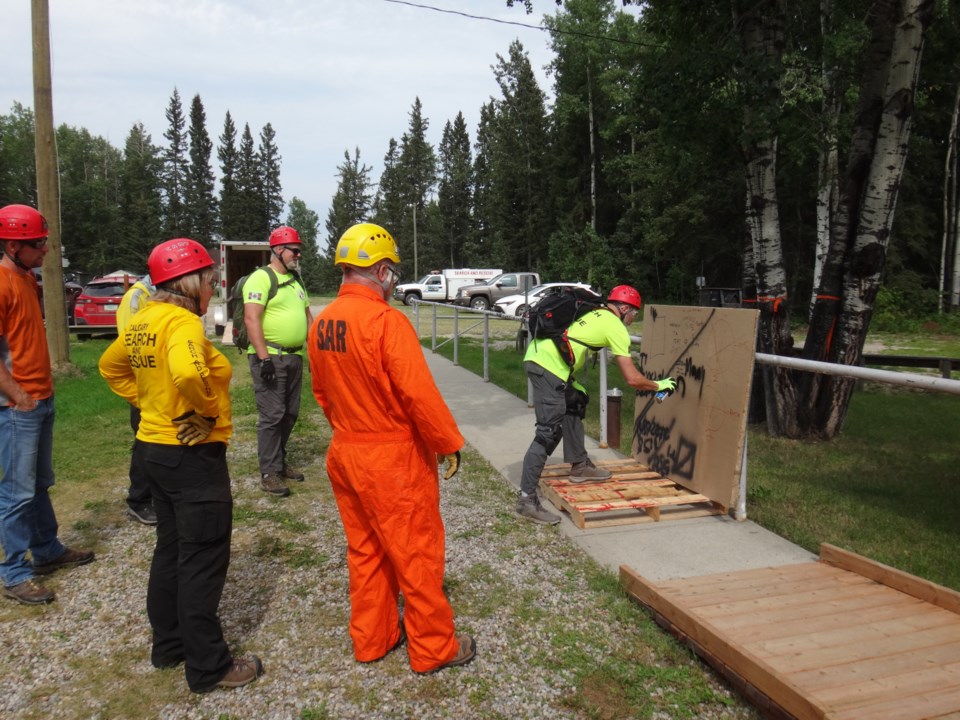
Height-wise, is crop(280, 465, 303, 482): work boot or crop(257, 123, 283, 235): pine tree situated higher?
crop(257, 123, 283, 235): pine tree

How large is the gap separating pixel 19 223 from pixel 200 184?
3441 inches

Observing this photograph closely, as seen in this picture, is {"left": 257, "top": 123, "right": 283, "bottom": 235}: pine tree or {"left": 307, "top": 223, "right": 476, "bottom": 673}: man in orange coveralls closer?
{"left": 307, "top": 223, "right": 476, "bottom": 673}: man in orange coveralls

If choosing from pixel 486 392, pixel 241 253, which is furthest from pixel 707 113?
pixel 241 253

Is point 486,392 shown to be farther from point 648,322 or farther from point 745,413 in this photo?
point 745,413

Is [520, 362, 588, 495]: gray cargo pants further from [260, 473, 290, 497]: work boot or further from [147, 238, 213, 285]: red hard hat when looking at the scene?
[147, 238, 213, 285]: red hard hat

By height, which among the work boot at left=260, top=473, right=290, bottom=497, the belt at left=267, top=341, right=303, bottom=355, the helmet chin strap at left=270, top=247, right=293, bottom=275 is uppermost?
the helmet chin strap at left=270, top=247, right=293, bottom=275

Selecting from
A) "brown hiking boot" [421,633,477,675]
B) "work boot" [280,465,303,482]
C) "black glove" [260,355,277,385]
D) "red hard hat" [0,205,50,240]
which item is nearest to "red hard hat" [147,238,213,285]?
"red hard hat" [0,205,50,240]

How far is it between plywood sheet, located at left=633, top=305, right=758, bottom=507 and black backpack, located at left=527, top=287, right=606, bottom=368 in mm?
886

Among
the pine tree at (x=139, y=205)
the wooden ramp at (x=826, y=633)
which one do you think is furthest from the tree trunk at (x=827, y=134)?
the pine tree at (x=139, y=205)

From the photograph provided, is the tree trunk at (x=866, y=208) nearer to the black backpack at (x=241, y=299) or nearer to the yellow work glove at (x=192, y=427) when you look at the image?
the black backpack at (x=241, y=299)

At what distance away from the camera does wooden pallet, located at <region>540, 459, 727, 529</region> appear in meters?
4.94

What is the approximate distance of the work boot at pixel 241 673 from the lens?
3035mm

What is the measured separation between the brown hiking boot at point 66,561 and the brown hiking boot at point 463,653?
2546mm

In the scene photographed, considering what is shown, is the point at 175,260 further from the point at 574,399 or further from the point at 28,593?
the point at 574,399
